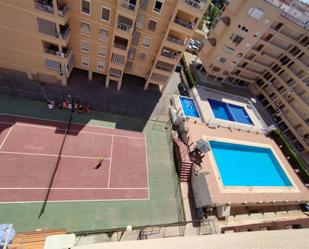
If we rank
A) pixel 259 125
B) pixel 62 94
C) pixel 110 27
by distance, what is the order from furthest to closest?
pixel 259 125 < pixel 62 94 < pixel 110 27

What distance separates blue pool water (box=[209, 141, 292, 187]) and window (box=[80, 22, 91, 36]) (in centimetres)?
2291

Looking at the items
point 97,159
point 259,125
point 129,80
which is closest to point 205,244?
point 97,159

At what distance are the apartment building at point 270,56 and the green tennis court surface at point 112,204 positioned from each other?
2153 cm

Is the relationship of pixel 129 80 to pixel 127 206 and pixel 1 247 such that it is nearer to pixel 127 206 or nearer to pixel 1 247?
pixel 127 206

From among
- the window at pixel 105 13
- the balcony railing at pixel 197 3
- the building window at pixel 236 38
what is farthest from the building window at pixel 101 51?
the building window at pixel 236 38

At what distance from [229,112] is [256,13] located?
17.1 metres

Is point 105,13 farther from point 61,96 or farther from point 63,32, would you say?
point 61,96

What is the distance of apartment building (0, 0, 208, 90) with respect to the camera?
22.9m

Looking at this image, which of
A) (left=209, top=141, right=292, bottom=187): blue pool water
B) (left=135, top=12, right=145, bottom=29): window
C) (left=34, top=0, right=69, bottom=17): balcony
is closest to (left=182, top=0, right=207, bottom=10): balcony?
(left=135, top=12, right=145, bottom=29): window

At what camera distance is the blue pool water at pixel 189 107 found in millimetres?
34844

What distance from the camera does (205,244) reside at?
23.0 ft

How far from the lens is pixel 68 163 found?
23.0 m

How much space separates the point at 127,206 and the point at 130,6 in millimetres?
22184

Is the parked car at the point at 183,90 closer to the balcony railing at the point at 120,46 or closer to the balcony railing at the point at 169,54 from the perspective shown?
the balcony railing at the point at 169,54
